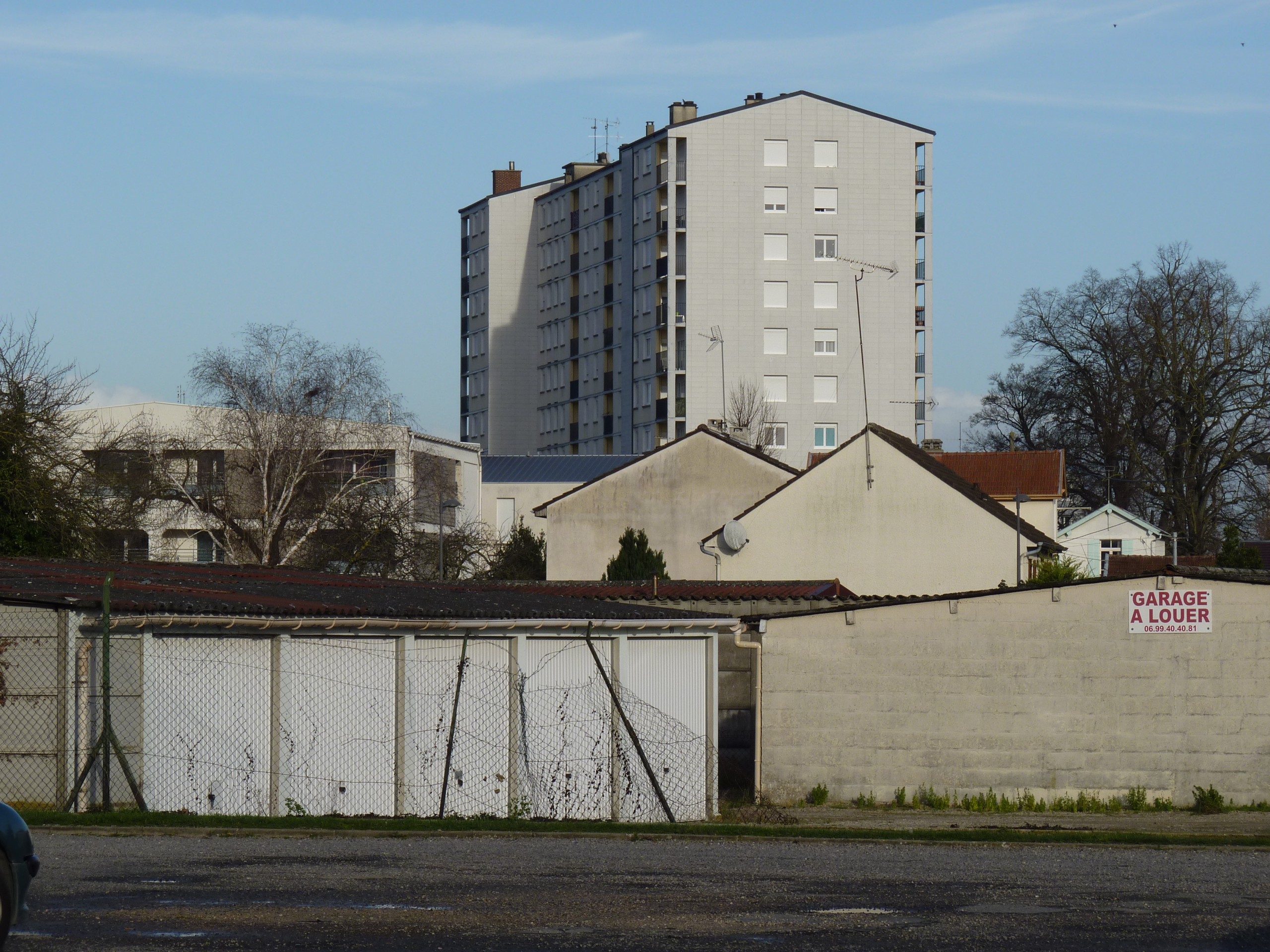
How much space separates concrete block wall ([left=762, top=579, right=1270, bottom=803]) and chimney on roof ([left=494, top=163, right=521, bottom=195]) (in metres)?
102

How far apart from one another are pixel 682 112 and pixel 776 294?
14.4 meters

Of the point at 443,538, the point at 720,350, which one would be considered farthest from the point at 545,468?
the point at 443,538

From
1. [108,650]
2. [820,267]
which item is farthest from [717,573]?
[820,267]

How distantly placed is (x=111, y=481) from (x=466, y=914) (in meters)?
33.5

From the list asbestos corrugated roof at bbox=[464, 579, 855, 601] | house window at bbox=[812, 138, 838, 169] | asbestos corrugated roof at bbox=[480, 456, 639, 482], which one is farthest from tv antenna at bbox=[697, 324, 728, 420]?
asbestos corrugated roof at bbox=[464, 579, 855, 601]

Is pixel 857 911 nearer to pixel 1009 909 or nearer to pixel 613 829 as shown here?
pixel 1009 909

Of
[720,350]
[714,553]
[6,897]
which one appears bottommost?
[6,897]

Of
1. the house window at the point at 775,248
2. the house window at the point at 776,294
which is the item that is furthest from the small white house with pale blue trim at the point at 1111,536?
the house window at the point at 775,248

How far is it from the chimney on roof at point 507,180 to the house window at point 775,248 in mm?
32475

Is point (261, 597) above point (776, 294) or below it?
below

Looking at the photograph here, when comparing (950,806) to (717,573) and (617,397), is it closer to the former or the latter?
(717,573)

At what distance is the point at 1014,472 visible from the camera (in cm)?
6266

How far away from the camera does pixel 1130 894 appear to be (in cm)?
1364

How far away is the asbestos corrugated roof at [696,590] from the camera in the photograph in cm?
2814
